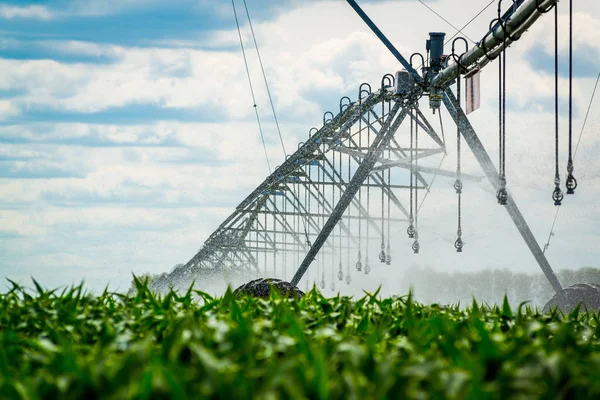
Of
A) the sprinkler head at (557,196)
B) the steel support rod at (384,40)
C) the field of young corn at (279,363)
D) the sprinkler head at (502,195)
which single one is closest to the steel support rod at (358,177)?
the steel support rod at (384,40)

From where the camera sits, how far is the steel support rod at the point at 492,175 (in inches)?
728

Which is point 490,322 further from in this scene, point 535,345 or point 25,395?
point 25,395

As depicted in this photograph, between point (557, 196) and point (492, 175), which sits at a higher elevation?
point (492, 175)

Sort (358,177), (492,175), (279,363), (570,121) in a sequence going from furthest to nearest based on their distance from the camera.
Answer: (358,177), (492,175), (570,121), (279,363)

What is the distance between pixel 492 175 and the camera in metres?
19.0

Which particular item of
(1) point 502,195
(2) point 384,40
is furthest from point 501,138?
(2) point 384,40

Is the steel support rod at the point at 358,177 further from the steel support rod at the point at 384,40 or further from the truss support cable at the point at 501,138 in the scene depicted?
the truss support cable at the point at 501,138

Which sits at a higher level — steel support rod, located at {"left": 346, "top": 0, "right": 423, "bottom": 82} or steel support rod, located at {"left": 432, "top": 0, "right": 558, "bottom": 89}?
steel support rod, located at {"left": 346, "top": 0, "right": 423, "bottom": 82}

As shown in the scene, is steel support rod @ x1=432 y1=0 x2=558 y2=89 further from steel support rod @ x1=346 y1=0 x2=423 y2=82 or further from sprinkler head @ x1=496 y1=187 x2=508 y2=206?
sprinkler head @ x1=496 y1=187 x2=508 y2=206

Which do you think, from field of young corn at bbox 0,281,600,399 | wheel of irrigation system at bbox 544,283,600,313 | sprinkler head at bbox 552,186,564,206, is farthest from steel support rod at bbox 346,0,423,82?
field of young corn at bbox 0,281,600,399

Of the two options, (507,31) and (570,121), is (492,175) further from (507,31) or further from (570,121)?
(570,121)

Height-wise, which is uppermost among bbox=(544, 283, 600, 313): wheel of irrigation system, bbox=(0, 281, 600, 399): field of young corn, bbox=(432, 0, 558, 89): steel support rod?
bbox=(432, 0, 558, 89): steel support rod

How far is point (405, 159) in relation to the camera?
78.1ft

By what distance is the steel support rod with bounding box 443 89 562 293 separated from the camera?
18.5 metres
